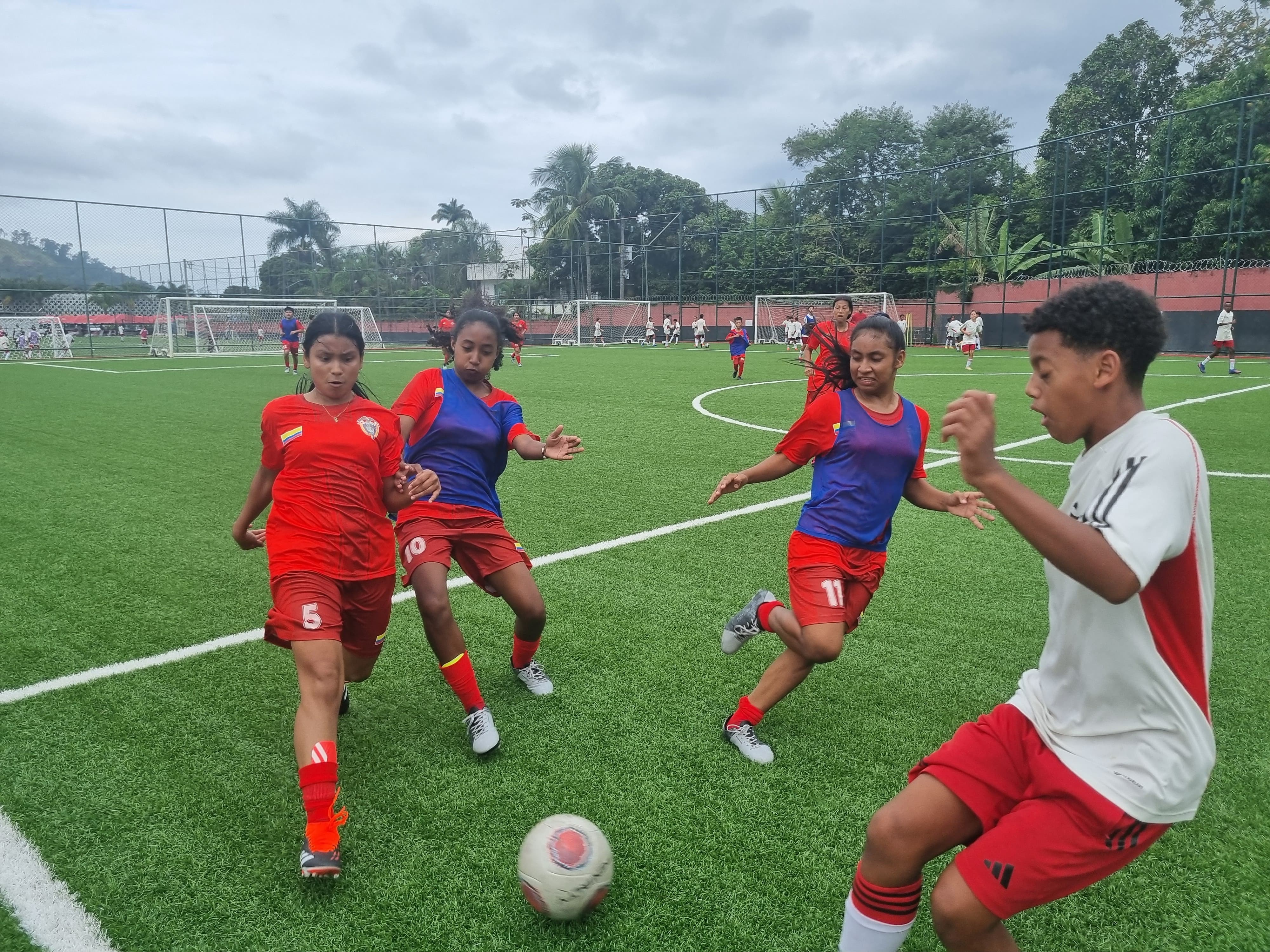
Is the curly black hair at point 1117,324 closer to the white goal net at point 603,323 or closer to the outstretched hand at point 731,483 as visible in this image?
the outstretched hand at point 731,483

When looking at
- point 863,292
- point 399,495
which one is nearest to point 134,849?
point 399,495

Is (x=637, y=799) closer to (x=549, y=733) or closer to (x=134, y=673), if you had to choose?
(x=549, y=733)

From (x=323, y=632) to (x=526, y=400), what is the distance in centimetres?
1342

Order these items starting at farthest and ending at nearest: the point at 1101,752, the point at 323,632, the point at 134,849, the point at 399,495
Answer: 1. the point at 399,495
2. the point at 323,632
3. the point at 134,849
4. the point at 1101,752

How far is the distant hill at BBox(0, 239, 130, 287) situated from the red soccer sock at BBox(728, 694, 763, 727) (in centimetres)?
3366

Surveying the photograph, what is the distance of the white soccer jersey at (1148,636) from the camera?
1.72 m

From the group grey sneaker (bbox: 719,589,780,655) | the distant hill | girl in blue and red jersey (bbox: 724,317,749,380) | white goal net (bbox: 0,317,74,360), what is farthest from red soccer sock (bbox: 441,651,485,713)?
white goal net (bbox: 0,317,74,360)

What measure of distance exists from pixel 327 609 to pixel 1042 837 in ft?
7.95

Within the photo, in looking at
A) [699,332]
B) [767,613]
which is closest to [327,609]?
[767,613]

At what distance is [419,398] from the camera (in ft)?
13.0

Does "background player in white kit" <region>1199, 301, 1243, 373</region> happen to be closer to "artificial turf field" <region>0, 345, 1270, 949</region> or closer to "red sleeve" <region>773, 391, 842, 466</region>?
"artificial turf field" <region>0, 345, 1270, 949</region>

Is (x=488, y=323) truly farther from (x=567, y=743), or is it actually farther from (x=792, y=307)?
(x=792, y=307)

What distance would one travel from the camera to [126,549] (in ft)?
20.5

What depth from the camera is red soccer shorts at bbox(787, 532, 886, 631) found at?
3.49 metres
